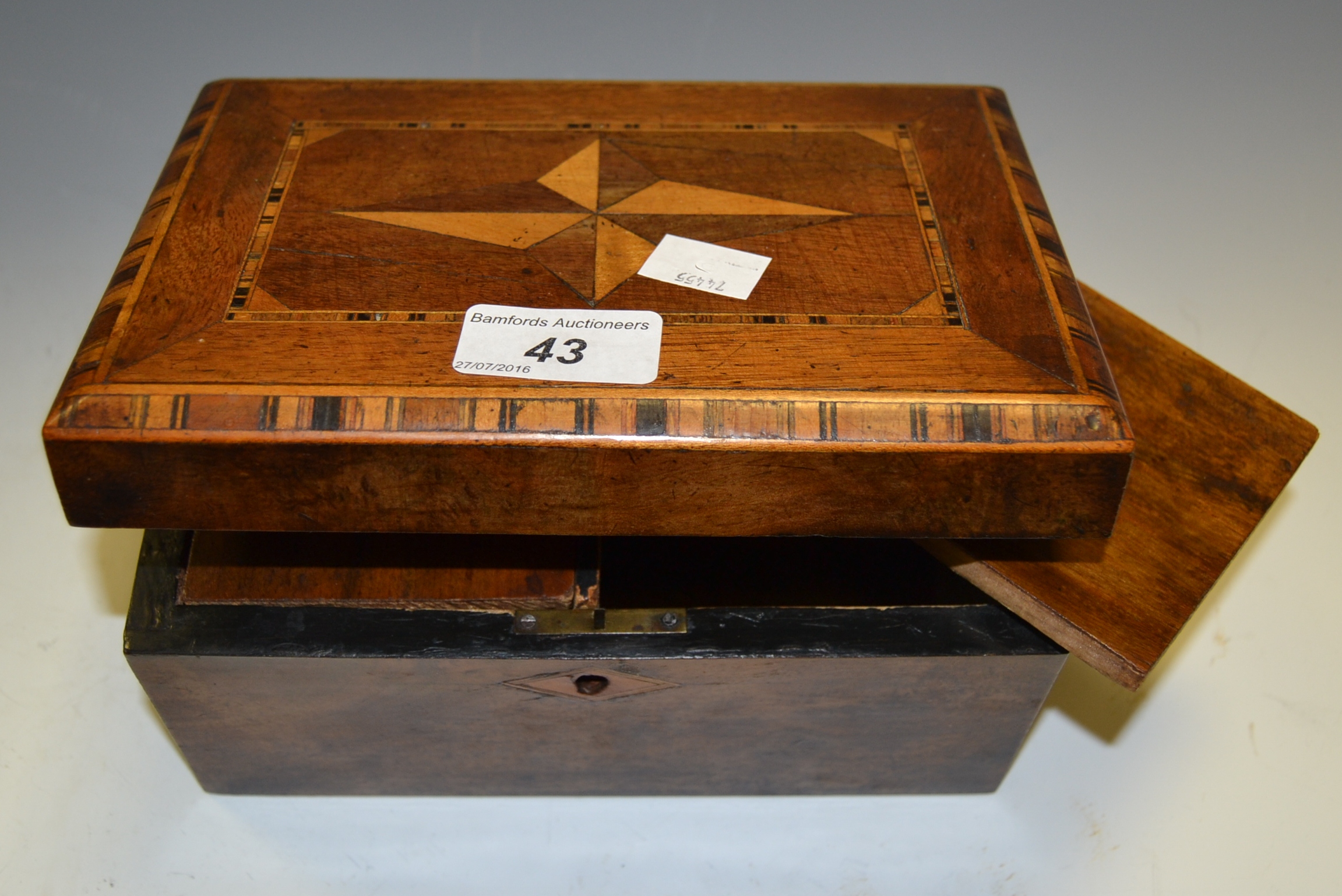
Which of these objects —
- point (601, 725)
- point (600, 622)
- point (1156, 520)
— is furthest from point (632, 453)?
point (1156, 520)

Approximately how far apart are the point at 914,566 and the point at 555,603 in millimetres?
450

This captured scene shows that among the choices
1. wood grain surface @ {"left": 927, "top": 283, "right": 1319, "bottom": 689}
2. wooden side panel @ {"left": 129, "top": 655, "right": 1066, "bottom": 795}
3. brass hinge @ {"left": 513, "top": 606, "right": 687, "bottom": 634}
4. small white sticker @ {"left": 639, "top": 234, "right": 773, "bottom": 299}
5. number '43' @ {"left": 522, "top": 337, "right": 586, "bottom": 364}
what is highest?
small white sticker @ {"left": 639, "top": 234, "right": 773, "bottom": 299}

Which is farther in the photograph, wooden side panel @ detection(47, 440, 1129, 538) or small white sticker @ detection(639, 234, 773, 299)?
small white sticker @ detection(639, 234, 773, 299)

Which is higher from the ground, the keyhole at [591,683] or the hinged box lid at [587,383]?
the hinged box lid at [587,383]

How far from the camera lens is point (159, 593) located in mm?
1254

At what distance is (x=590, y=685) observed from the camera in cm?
128

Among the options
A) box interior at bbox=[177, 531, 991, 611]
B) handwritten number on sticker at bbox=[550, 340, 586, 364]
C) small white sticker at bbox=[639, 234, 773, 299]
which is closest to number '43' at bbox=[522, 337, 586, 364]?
handwritten number on sticker at bbox=[550, 340, 586, 364]

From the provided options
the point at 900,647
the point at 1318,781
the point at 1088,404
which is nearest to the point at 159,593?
the point at 900,647

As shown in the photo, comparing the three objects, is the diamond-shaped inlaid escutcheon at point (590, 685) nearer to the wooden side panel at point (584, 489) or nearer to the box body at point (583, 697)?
the box body at point (583, 697)

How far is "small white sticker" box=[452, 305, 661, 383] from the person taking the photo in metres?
1.15

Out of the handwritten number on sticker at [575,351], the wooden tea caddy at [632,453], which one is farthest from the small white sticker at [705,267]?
the handwritten number on sticker at [575,351]

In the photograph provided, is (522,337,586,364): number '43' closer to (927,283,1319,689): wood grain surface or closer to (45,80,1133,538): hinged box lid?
(45,80,1133,538): hinged box lid

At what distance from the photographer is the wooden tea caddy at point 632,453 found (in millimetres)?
1123

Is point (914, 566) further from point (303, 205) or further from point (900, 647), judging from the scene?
point (303, 205)
